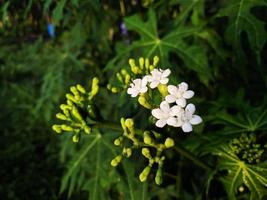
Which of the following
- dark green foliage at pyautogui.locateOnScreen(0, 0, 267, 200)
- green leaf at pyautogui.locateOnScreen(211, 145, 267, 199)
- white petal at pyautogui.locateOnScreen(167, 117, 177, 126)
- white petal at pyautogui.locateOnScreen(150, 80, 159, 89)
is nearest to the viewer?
white petal at pyautogui.locateOnScreen(167, 117, 177, 126)

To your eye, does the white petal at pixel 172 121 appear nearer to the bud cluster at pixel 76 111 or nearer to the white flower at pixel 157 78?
the white flower at pixel 157 78

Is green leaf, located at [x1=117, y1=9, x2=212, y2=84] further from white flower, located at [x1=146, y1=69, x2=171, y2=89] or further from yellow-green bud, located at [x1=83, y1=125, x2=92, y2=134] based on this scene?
yellow-green bud, located at [x1=83, y1=125, x2=92, y2=134]

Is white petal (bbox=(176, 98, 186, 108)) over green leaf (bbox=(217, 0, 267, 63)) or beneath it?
beneath

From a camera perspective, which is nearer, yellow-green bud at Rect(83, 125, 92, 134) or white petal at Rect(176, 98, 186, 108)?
white petal at Rect(176, 98, 186, 108)

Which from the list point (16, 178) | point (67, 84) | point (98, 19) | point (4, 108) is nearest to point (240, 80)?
point (98, 19)

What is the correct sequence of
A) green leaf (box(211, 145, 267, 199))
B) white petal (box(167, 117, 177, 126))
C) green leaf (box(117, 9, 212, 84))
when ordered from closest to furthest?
white petal (box(167, 117, 177, 126))
green leaf (box(211, 145, 267, 199))
green leaf (box(117, 9, 212, 84))

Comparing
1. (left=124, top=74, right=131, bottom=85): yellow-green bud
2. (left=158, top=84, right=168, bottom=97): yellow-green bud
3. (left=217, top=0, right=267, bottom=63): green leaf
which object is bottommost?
(left=158, top=84, right=168, bottom=97): yellow-green bud

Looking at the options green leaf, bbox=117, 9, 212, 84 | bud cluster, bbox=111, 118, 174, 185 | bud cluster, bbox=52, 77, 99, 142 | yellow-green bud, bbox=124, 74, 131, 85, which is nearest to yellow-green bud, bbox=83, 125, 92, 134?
bud cluster, bbox=52, 77, 99, 142

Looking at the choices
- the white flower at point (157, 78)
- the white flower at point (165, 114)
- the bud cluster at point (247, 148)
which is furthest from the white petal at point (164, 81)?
the bud cluster at point (247, 148)
